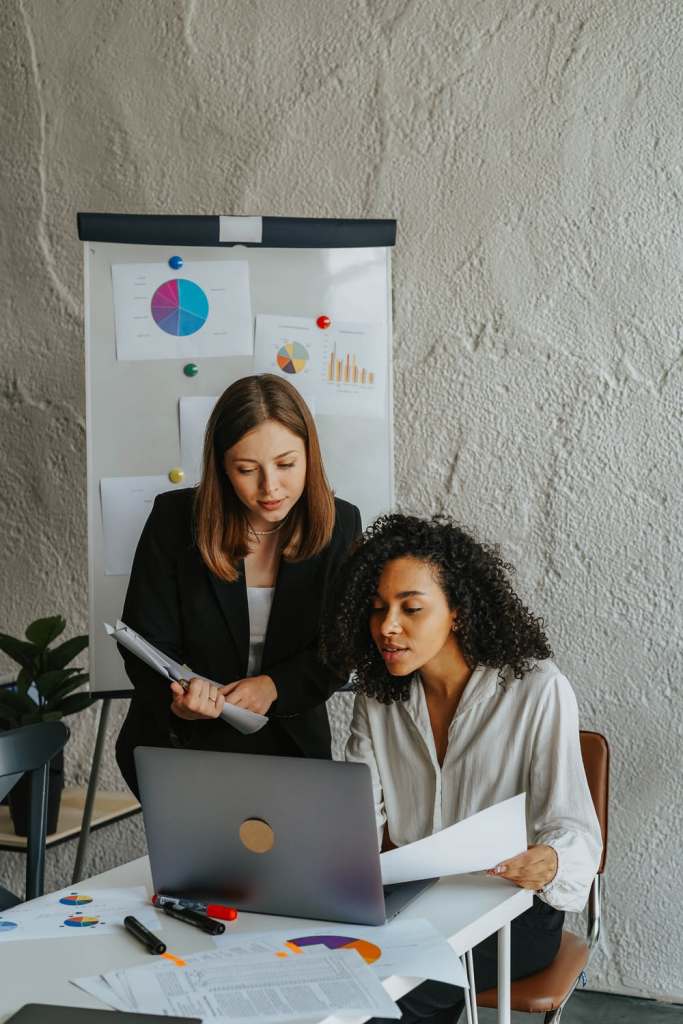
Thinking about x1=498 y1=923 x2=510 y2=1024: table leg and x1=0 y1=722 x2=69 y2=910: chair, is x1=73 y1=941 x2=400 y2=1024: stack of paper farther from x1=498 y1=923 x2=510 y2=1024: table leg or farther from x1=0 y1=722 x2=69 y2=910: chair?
x1=0 y1=722 x2=69 y2=910: chair

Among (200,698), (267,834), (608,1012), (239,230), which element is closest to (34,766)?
(200,698)

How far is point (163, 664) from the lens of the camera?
5.80 feet

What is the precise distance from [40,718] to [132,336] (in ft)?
3.16

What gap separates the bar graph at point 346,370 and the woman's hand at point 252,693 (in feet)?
2.64

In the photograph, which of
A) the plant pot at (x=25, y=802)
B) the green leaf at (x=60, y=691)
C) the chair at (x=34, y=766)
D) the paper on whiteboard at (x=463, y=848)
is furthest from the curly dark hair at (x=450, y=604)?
the plant pot at (x=25, y=802)

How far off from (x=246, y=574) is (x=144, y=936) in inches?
39.3

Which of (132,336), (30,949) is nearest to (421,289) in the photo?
(132,336)

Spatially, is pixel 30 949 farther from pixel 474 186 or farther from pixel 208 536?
pixel 474 186

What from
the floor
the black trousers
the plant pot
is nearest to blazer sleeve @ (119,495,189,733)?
the plant pot

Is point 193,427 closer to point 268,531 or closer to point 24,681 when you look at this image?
point 268,531

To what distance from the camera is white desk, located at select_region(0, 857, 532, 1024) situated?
1.18 meters

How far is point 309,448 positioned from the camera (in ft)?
7.16

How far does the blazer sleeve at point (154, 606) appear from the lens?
2.20m

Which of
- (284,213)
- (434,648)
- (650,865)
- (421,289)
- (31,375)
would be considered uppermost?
(284,213)
